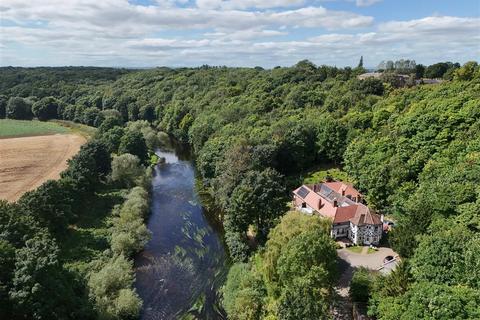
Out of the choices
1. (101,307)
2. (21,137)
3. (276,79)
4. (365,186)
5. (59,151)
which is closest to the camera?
(101,307)

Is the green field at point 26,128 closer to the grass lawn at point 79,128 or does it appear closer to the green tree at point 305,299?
the grass lawn at point 79,128

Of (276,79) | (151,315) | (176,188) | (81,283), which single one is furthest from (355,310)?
(276,79)

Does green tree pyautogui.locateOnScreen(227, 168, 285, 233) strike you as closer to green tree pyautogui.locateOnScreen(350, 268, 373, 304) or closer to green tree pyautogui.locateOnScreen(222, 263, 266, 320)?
green tree pyautogui.locateOnScreen(222, 263, 266, 320)

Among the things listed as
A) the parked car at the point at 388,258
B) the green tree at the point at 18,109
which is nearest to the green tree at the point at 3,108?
the green tree at the point at 18,109


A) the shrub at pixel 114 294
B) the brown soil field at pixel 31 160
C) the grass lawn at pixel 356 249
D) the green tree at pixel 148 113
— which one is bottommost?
the grass lawn at pixel 356 249

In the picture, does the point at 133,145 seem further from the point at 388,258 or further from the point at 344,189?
the point at 388,258

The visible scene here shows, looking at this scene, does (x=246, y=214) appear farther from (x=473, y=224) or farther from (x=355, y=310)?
(x=473, y=224)

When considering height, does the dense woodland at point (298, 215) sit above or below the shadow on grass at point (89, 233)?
above
